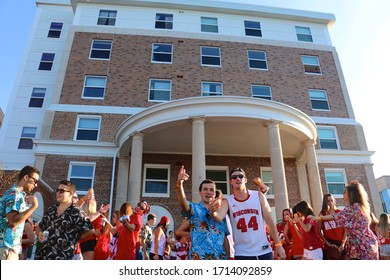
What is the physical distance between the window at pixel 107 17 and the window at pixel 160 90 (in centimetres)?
618

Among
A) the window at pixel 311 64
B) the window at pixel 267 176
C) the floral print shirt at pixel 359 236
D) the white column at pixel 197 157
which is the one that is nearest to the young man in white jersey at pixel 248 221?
the floral print shirt at pixel 359 236

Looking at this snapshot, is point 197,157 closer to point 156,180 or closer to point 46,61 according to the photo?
point 156,180

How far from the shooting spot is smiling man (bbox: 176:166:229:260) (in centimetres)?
375

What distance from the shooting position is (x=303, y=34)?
24125 millimetres

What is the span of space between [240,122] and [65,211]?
1091 centimetres

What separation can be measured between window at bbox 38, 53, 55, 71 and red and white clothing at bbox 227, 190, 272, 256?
71.3 feet

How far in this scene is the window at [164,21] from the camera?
22.8 metres

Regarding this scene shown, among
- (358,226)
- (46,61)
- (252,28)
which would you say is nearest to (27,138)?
(46,61)

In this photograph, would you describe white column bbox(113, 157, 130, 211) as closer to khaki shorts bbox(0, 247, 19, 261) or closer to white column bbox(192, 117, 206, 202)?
white column bbox(192, 117, 206, 202)

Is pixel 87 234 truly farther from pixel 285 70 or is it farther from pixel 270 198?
pixel 285 70

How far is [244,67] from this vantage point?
2152 cm

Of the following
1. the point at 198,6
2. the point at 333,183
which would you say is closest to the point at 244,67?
the point at 198,6

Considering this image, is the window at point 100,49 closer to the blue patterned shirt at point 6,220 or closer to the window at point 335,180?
the window at point 335,180

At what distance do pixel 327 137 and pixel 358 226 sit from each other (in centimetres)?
1687
